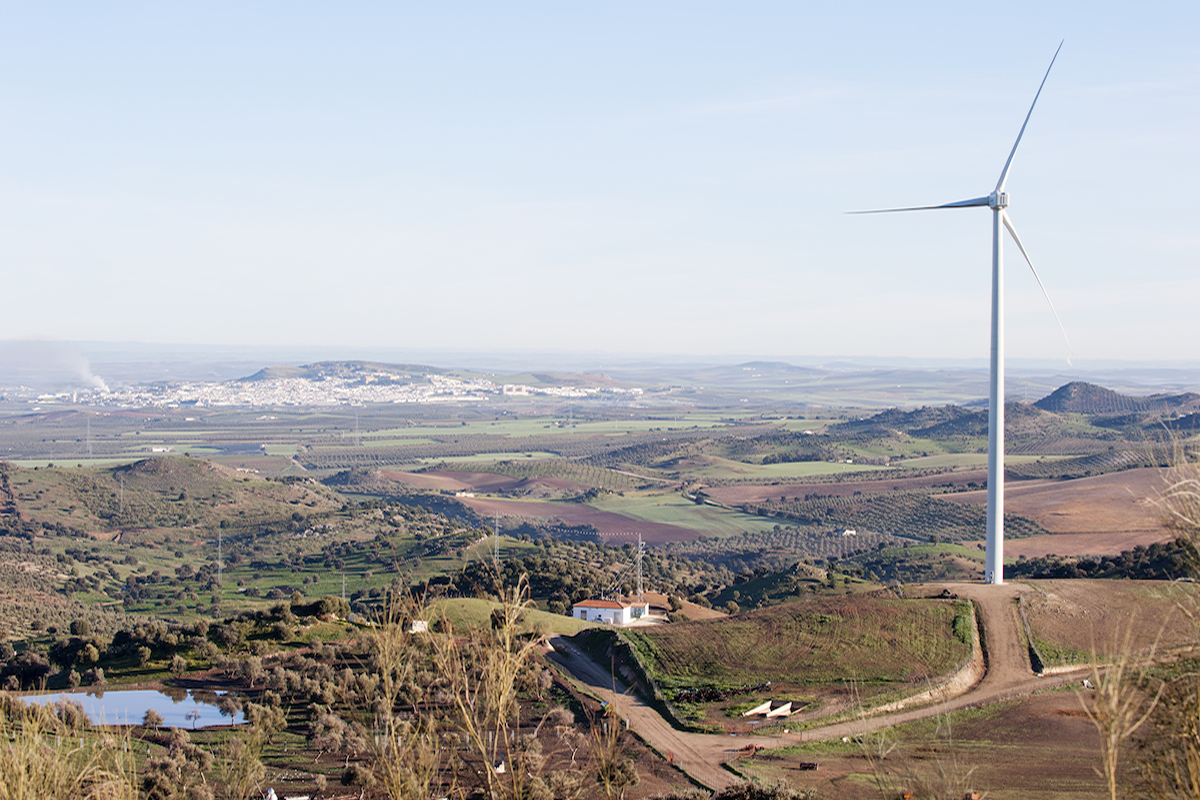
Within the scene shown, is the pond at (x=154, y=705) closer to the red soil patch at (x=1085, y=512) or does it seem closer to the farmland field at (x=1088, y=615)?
the farmland field at (x=1088, y=615)

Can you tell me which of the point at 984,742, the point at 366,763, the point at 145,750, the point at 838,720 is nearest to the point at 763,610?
the point at 838,720

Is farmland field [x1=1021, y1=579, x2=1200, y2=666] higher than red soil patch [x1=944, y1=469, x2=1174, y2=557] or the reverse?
higher

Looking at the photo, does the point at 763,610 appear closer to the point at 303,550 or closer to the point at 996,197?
the point at 996,197

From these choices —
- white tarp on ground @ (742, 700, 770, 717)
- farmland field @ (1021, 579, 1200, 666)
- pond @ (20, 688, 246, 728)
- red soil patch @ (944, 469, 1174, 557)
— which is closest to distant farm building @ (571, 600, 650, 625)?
white tarp on ground @ (742, 700, 770, 717)

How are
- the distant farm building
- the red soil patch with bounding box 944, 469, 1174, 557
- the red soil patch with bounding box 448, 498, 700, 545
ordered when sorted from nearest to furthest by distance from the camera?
the distant farm building < the red soil patch with bounding box 944, 469, 1174, 557 < the red soil patch with bounding box 448, 498, 700, 545

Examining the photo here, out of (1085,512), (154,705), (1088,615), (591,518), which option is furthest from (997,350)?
(591,518)

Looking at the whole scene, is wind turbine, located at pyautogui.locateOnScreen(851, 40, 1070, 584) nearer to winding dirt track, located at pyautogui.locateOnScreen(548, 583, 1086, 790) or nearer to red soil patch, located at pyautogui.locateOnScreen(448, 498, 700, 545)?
winding dirt track, located at pyautogui.locateOnScreen(548, 583, 1086, 790)
